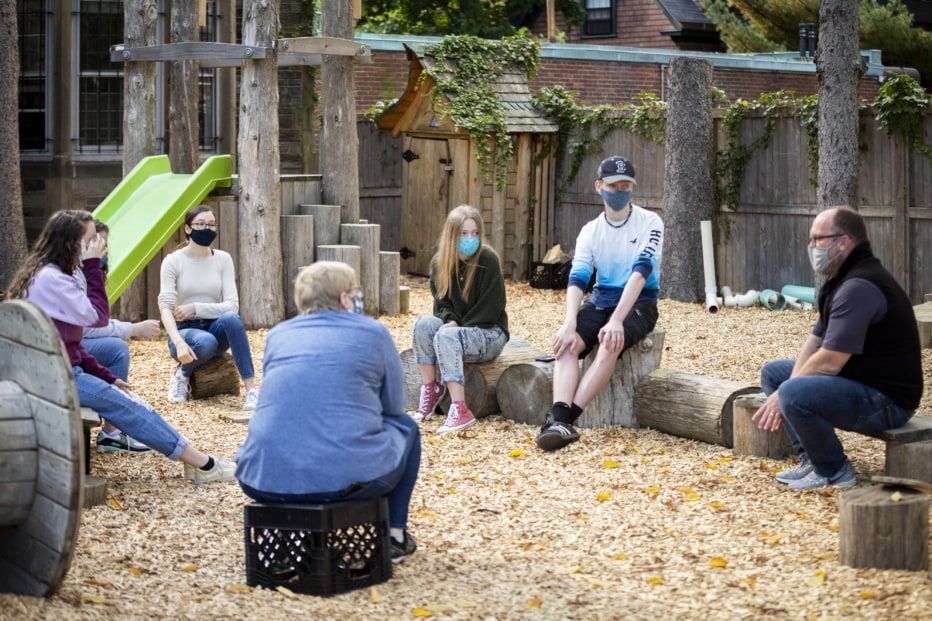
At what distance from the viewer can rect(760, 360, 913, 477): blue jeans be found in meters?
5.62

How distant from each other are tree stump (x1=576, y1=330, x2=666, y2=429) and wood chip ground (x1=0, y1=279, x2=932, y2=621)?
0.51 ft

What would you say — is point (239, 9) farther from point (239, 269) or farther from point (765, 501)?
point (765, 501)

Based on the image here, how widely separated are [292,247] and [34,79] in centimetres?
483

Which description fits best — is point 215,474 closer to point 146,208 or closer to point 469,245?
point 469,245

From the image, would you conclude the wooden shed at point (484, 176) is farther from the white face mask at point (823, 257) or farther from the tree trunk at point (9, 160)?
the white face mask at point (823, 257)

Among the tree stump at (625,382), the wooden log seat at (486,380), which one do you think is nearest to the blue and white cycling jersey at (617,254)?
the tree stump at (625,382)

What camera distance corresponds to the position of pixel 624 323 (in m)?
7.06

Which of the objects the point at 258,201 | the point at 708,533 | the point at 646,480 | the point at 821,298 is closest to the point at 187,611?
the point at 708,533

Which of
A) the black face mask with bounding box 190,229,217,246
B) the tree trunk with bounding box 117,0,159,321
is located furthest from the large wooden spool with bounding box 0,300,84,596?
the tree trunk with bounding box 117,0,159,321

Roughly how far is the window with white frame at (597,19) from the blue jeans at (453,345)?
24.9 m

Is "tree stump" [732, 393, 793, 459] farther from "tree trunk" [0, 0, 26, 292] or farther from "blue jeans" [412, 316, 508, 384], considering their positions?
"tree trunk" [0, 0, 26, 292]

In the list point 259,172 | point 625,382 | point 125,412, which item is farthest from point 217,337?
point 259,172

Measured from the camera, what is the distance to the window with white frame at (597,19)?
103ft

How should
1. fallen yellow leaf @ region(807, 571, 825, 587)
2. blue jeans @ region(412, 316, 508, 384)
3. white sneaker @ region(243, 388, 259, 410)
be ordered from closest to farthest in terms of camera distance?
1. fallen yellow leaf @ region(807, 571, 825, 587)
2. blue jeans @ region(412, 316, 508, 384)
3. white sneaker @ region(243, 388, 259, 410)
